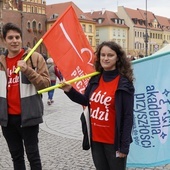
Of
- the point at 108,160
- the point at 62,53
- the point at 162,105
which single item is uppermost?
the point at 62,53

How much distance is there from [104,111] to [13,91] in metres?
1.01

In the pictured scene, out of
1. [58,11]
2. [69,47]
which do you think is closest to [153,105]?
[69,47]

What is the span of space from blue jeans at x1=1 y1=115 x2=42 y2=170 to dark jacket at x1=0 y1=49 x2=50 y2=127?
90 mm

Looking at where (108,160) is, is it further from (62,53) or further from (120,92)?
(62,53)

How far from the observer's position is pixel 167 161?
152 inches

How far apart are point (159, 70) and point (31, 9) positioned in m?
62.8

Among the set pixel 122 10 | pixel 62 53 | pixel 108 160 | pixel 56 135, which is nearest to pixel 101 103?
pixel 108 160

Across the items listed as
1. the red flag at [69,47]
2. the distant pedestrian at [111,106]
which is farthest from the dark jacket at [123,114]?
the red flag at [69,47]

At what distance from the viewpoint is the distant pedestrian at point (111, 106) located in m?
2.90

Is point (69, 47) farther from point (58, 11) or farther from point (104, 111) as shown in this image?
point (58, 11)

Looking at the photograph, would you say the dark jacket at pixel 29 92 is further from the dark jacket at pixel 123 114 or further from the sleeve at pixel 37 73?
the dark jacket at pixel 123 114

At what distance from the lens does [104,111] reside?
2984mm

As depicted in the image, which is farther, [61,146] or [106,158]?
[61,146]

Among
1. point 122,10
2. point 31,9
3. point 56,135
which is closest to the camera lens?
point 56,135
